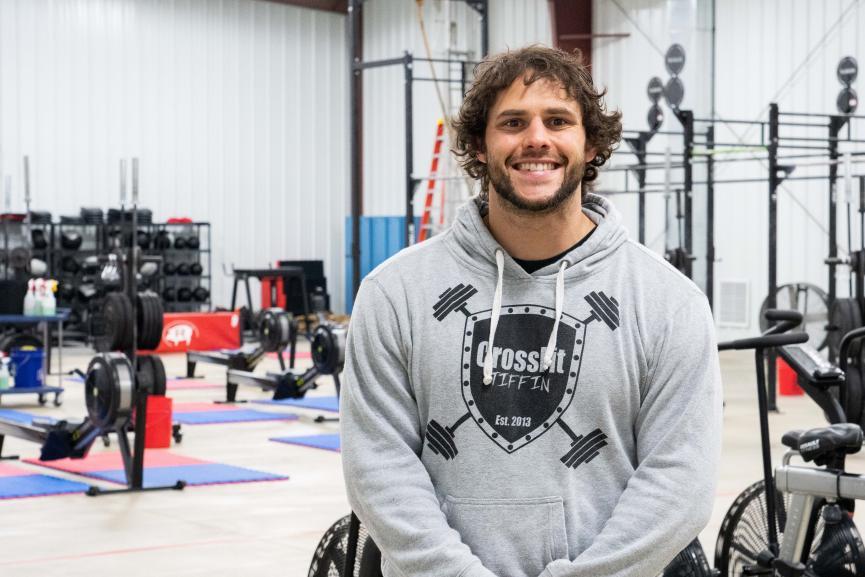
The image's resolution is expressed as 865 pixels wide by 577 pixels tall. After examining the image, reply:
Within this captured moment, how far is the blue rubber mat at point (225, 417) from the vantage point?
9516mm

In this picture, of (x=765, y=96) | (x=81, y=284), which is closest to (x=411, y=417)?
(x=765, y=96)

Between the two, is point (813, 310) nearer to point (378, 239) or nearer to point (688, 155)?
point (688, 155)

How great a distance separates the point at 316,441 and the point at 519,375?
21.6 feet

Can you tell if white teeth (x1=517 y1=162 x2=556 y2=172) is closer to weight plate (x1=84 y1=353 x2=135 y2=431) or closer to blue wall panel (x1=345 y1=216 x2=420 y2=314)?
weight plate (x1=84 y1=353 x2=135 y2=431)

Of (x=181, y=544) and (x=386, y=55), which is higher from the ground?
(x=386, y=55)

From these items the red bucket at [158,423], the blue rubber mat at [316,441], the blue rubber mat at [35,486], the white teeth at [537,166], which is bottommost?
the blue rubber mat at [316,441]

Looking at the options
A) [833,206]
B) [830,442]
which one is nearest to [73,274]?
[833,206]

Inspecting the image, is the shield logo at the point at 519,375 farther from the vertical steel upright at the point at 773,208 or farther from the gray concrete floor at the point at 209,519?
the vertical steel upright at the point at 773,208

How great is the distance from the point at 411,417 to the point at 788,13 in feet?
43.9

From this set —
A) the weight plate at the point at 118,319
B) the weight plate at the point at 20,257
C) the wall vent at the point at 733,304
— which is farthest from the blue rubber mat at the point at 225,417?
the wall vent at the point at 733,304

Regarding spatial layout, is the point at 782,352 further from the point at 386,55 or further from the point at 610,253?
the point at 386,55

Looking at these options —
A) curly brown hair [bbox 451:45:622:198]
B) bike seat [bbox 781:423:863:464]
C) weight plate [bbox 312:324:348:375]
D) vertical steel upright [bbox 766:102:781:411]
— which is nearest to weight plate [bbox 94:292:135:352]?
weight plate [bbox 312:324:348:375]

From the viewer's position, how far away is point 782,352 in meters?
3.89

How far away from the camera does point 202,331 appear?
1564 centimetres
